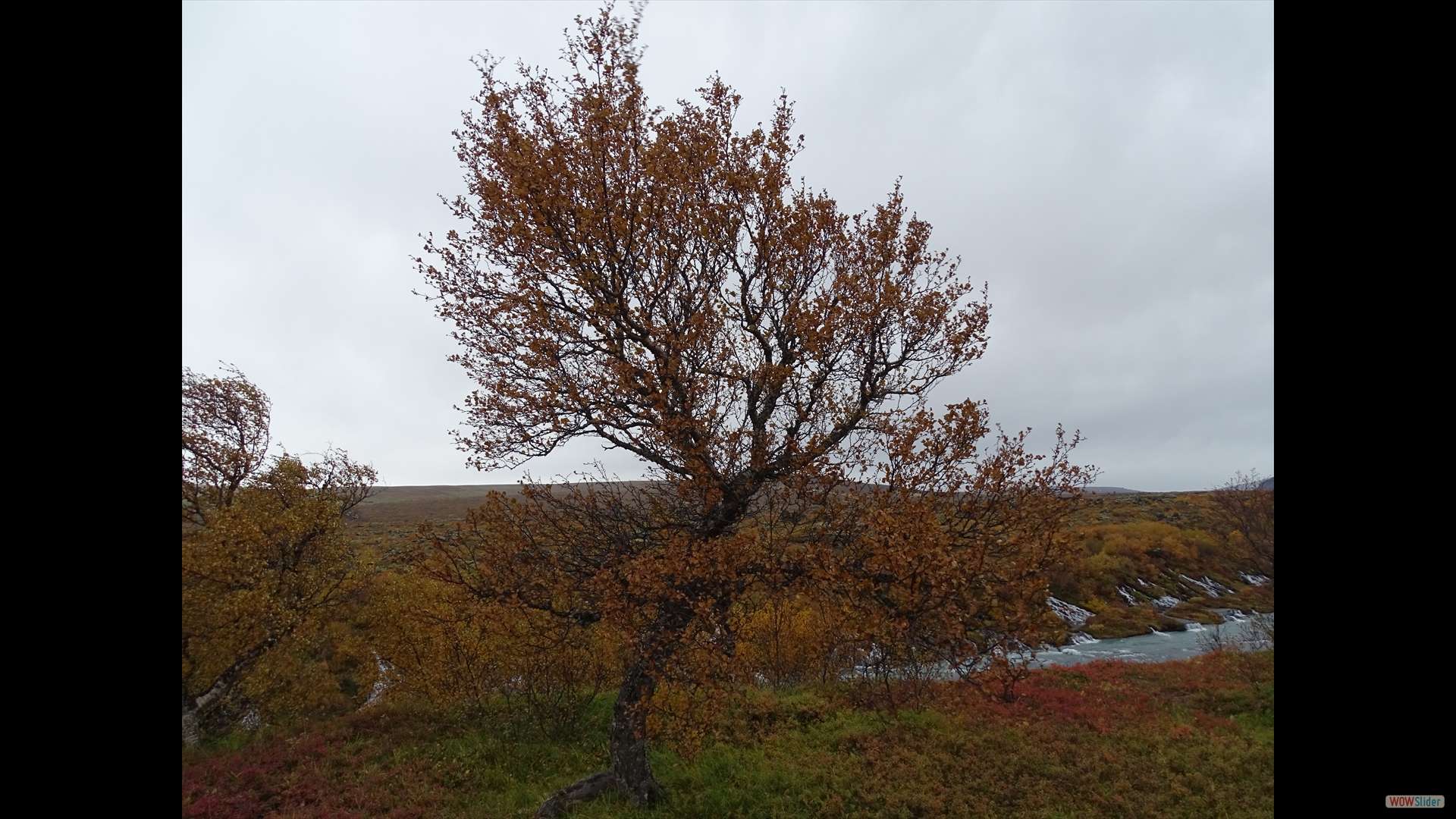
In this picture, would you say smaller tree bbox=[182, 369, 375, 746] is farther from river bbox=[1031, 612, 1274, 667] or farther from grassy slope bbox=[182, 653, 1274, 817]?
river bbox=[1031, 612, 1274, 667]

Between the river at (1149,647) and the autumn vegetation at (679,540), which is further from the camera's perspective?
the river at (1149,647)

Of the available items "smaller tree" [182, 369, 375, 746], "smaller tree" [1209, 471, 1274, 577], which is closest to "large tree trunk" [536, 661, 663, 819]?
"smaller tree" [182, 369, 375, 746]

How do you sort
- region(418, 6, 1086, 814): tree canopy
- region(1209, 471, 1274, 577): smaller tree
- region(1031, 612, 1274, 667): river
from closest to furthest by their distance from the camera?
region(418, 6, 1086, 814): tree canopy, region(1209, 471, 1274, 577): smaller tree, region(1031, 612, 1274, 667): river

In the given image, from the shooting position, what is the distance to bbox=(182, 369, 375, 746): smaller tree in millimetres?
8547

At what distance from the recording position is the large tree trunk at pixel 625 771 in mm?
8547

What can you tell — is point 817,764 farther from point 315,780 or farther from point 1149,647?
point 1149,647

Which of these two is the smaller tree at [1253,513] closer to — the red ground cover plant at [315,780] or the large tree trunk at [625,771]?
the large tree trunk at [625,771]

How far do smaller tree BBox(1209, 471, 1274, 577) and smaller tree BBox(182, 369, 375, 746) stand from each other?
2613 centimetres

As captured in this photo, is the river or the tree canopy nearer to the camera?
the tree canopy

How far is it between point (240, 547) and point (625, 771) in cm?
849

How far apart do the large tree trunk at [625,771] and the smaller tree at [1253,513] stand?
1882cm

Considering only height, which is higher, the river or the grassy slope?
the grassy slope

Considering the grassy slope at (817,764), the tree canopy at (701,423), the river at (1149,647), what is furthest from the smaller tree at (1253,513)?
the tree canopy at (701,423)
